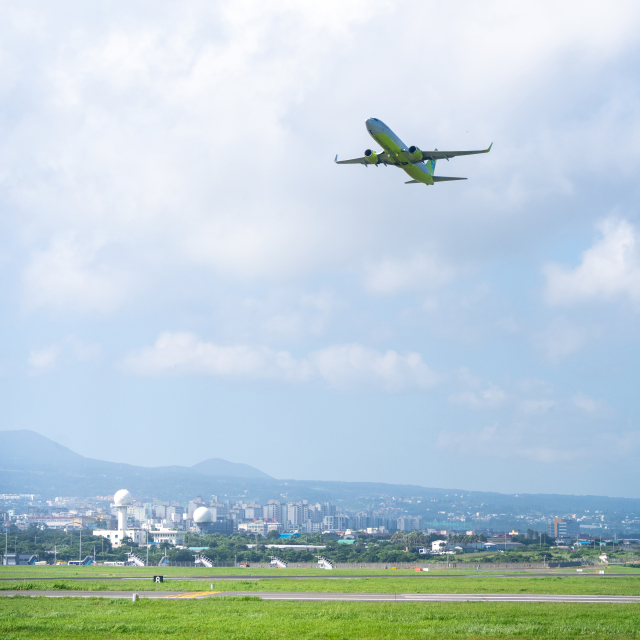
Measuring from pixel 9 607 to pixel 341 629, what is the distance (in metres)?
21.0

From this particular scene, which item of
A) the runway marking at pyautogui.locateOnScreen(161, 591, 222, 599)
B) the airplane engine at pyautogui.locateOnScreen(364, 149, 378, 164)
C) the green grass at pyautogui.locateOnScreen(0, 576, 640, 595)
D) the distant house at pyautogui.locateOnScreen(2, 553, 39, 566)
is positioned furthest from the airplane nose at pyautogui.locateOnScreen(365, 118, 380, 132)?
the distant house at pyautogui.locateOnScreen(2, 553, 39, 566)

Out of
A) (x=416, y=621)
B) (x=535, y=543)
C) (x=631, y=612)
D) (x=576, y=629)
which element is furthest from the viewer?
(x=535, y=543)

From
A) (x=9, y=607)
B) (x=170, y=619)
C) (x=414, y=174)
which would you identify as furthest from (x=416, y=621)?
(x=414, y=174)

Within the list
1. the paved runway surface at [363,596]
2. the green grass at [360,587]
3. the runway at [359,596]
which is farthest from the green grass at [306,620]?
the green grass at [360,587]

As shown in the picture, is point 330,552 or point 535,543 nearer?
point 330,552

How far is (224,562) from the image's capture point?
13575cm

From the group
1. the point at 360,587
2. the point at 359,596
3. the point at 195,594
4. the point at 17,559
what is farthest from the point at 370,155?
the point at 17,559

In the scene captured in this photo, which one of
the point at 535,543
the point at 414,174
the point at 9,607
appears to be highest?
the point at 414,174

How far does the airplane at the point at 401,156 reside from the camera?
173 ft

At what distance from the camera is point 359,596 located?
164 ft

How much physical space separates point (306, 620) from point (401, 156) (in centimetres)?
3396

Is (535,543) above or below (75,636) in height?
below

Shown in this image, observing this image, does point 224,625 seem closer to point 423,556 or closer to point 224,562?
point 224,562

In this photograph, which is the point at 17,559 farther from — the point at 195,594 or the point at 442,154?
the point at 442,154
